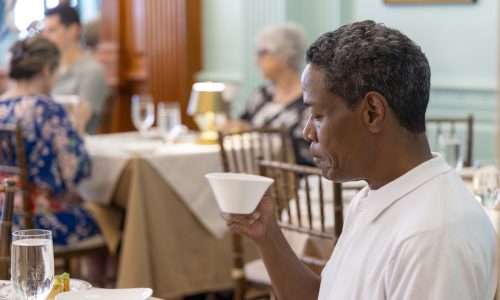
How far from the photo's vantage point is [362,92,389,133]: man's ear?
1515 mm

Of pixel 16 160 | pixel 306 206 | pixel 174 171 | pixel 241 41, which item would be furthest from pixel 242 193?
pixel 241 41

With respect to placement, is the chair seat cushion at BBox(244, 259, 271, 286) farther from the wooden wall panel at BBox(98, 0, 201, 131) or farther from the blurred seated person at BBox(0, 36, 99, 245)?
the wooden wall panel at BBox(98, 0, 201, 131)

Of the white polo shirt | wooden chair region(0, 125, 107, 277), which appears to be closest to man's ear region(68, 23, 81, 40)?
wooden chair region(0, 125, 107, 277)

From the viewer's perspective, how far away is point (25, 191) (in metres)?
3.82

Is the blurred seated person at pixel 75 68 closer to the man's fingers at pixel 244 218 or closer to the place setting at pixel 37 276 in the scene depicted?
Answer: the man's fingers at pixel 244 218

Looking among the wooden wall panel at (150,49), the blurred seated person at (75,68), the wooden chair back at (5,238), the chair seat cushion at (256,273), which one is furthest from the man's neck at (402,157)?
the wooden wall panel at (150,49)

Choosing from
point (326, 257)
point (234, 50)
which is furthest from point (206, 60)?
point (326, 257)

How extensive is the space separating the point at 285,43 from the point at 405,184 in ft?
11.7

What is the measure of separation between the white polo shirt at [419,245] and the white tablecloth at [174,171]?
8.49 feet

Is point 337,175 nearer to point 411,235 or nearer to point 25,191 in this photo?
point 411,235

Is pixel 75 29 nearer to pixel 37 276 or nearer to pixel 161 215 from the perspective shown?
pixel 161 215

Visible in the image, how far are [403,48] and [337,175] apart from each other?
0.23 m

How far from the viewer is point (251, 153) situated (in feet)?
12.7

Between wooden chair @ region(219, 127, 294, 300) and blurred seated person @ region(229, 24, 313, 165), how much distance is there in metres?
0.20
